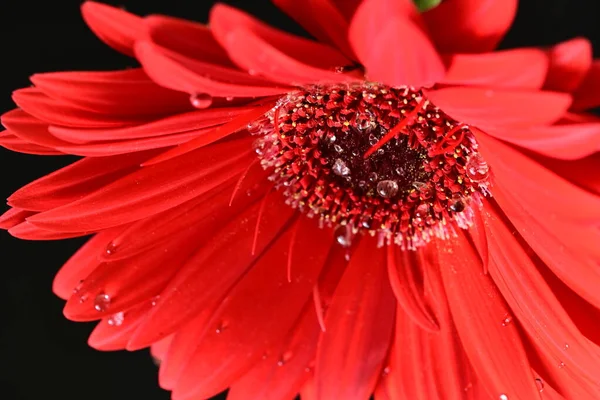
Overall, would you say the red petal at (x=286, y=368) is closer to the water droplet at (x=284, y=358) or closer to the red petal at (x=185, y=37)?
the water droplet at (x=284, y=358)

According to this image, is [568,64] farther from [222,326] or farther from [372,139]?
[222,326]

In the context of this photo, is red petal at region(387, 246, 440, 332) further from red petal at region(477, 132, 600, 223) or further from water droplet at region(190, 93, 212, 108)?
water droplet at region(190, 93, 212, 108)

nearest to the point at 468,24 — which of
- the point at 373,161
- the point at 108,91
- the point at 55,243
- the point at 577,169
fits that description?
the point at 577,169

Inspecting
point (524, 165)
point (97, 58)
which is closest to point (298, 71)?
point (524, 165)

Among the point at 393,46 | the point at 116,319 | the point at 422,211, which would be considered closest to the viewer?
the point at 393,46

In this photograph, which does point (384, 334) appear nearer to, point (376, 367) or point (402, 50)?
point (376, 367)

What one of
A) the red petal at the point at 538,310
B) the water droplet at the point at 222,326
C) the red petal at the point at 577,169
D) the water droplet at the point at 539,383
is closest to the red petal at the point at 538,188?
the red petal at the point at 577,169

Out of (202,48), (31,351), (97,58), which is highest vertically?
(97,58)

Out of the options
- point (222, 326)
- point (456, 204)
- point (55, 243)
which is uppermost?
point (55, 243)
